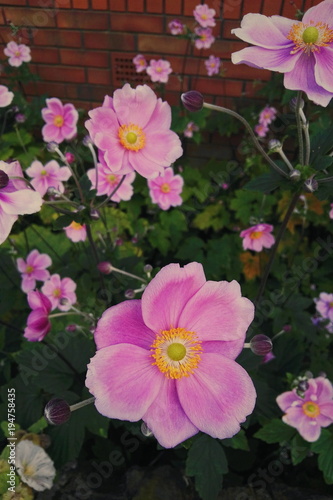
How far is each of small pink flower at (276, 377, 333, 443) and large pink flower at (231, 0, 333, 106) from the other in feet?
3.21

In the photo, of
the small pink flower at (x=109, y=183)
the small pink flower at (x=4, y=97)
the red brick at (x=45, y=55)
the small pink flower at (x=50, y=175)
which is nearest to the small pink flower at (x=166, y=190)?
the small pink flower at (x=109, y=183)

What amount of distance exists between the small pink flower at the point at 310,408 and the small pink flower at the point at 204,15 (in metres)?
2.10

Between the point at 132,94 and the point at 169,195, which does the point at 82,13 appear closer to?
the point at 169,195

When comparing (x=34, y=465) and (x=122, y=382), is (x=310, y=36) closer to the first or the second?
(x=122, y=382)

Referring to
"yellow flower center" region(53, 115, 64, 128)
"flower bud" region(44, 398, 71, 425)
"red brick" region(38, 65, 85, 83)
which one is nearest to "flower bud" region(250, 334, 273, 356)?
"flower bud" region(44, 398, 71, 425)

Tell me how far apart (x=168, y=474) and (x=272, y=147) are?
1.20m

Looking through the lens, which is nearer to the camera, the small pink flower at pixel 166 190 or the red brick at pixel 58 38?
the small pink flower at pixel 166 190

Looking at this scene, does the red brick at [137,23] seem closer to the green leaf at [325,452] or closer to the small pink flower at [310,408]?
the small pink flower at [310,408]

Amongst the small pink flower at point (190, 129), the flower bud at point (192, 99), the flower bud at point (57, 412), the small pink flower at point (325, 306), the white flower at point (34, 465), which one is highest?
the flower bud at point (192, 99)

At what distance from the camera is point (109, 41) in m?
2.85

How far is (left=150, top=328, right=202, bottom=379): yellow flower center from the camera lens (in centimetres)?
87

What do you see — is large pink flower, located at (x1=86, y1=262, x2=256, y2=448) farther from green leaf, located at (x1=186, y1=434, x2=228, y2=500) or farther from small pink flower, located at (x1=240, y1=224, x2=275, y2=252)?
small pink flower, located at (x1=240, y1=224, x2=275, y2=252)

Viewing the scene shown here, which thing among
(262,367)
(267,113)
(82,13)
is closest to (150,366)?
(262,367)

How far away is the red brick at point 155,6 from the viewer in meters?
2.64
